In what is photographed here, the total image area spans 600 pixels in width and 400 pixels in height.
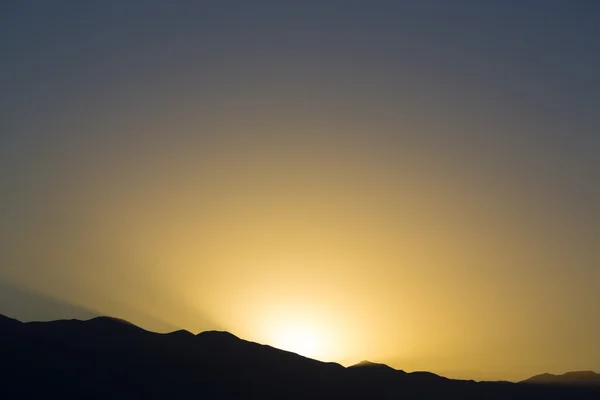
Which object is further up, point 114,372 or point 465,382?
point 465,382

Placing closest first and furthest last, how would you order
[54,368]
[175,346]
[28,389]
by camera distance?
[28,389] < [54,368] < [175,346]

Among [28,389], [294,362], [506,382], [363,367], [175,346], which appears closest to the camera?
[28,389]

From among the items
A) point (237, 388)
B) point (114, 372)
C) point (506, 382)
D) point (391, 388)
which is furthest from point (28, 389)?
point (506, 382)

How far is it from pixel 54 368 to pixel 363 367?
72.8 metres

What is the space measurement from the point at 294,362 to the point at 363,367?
22.0 m

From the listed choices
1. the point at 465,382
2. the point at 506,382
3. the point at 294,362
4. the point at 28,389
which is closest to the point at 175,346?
the point at 294,362

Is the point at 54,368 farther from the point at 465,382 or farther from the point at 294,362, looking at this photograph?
the point at 465,382

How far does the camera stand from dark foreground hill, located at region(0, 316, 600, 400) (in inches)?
3826

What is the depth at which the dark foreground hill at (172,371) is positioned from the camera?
97188 mm

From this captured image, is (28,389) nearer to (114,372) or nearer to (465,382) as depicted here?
(114,372)

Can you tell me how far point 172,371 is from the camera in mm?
110875

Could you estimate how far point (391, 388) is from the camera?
13662 centimetres

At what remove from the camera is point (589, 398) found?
6796 inches

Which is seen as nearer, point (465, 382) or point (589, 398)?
point (465, 382)
